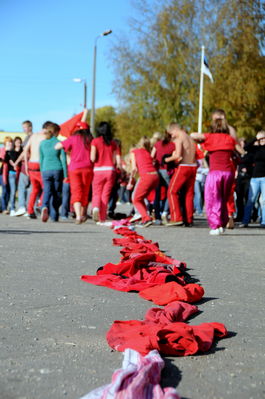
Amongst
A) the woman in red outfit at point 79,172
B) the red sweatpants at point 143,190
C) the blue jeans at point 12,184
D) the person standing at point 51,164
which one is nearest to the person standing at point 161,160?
the red sweatpants at point 143,190

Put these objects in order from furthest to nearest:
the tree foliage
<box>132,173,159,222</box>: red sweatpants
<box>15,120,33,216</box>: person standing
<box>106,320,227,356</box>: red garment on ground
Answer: the tree foliage, <box>15,120,33,216</box>: person standing, <box>132,173,159,222</box>: red sweatpants, <box>106,320,227,356</box>: red garment on ground

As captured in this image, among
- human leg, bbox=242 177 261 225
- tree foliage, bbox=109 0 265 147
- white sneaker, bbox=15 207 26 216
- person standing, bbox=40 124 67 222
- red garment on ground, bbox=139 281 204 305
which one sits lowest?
white sneaker, bbox=15 207 26 216

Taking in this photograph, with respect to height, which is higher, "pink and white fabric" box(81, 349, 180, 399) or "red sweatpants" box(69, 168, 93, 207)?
"red sweatpants" box(69, 168, 93, 207)

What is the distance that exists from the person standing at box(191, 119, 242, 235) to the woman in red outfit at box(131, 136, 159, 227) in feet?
7.50

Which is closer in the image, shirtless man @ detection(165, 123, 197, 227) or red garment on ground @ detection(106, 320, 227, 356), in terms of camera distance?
red garment on ground @ detection(106, 320, 227, 356)

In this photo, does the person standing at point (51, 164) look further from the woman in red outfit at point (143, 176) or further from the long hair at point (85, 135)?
the woman in red outfit at point (143, 176)

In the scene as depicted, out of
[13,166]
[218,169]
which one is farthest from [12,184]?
[218,169]

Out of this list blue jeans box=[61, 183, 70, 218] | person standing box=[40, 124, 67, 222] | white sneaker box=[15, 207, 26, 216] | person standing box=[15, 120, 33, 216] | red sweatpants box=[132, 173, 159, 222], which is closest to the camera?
red sweatpants box=[132, 173, 159, 222]

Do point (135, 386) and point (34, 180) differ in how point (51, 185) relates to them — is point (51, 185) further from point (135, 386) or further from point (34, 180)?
point (135, 386)

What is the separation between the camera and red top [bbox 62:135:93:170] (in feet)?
48.6

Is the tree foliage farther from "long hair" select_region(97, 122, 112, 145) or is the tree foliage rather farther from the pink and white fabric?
the pink and white fabric

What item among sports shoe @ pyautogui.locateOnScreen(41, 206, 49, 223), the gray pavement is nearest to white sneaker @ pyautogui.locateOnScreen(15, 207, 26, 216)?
sports shoe @ pyautogui.locateOnScreen(41, 206, 49, 223)

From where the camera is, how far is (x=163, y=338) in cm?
395

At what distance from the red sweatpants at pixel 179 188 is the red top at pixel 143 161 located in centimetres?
64
